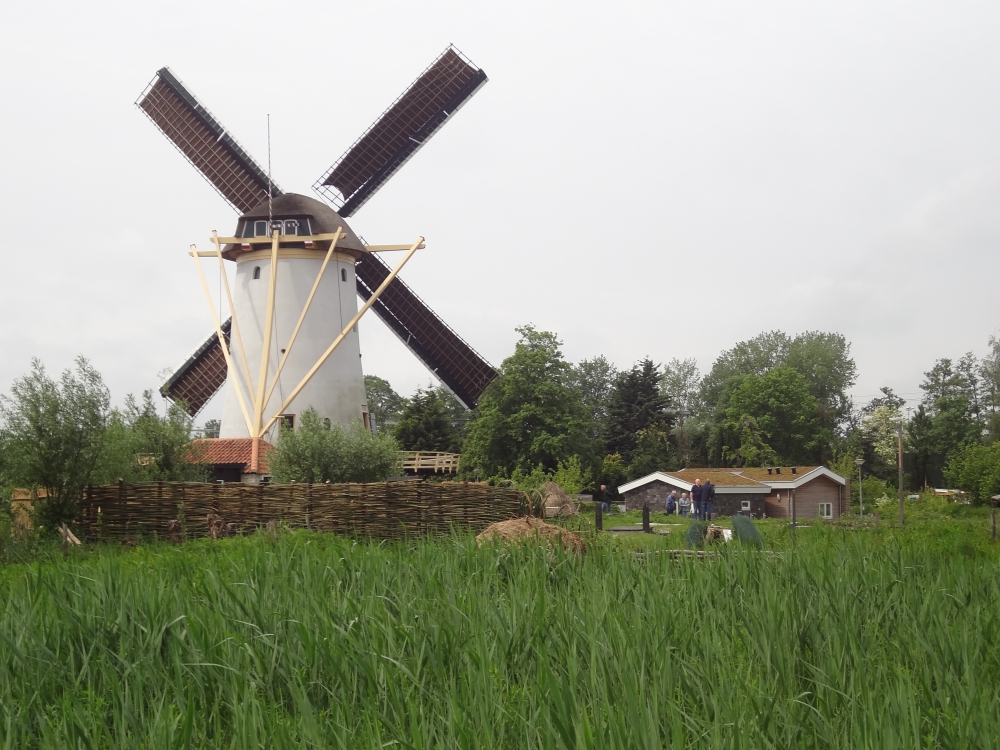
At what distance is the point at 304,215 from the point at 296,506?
13.9 metres

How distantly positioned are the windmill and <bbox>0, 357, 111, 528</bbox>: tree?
8.79 metres

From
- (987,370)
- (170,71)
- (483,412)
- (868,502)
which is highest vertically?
(170,71)

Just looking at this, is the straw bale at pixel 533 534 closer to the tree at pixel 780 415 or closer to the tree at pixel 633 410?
the tree at pixel 633 410

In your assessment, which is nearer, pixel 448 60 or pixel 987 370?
pixel 448 60

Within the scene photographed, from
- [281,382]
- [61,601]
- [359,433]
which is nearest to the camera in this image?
[61,601]

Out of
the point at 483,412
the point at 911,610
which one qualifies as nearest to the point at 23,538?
the point at 911,610

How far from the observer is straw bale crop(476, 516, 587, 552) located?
7.59m

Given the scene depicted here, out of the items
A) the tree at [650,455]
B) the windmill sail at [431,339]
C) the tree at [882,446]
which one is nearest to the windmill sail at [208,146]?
the windmill sail at [431,339]

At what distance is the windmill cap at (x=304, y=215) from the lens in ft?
95.4

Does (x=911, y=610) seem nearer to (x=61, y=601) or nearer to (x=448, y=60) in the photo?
(x=61, y=601)

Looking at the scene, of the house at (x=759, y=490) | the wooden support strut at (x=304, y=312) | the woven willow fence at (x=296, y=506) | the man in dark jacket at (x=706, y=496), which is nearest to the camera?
the woven willow fence at (x=296, y=506)

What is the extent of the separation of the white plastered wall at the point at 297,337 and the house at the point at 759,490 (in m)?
15.8

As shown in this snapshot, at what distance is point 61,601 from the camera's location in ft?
18.6

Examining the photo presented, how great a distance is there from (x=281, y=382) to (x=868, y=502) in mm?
30236
